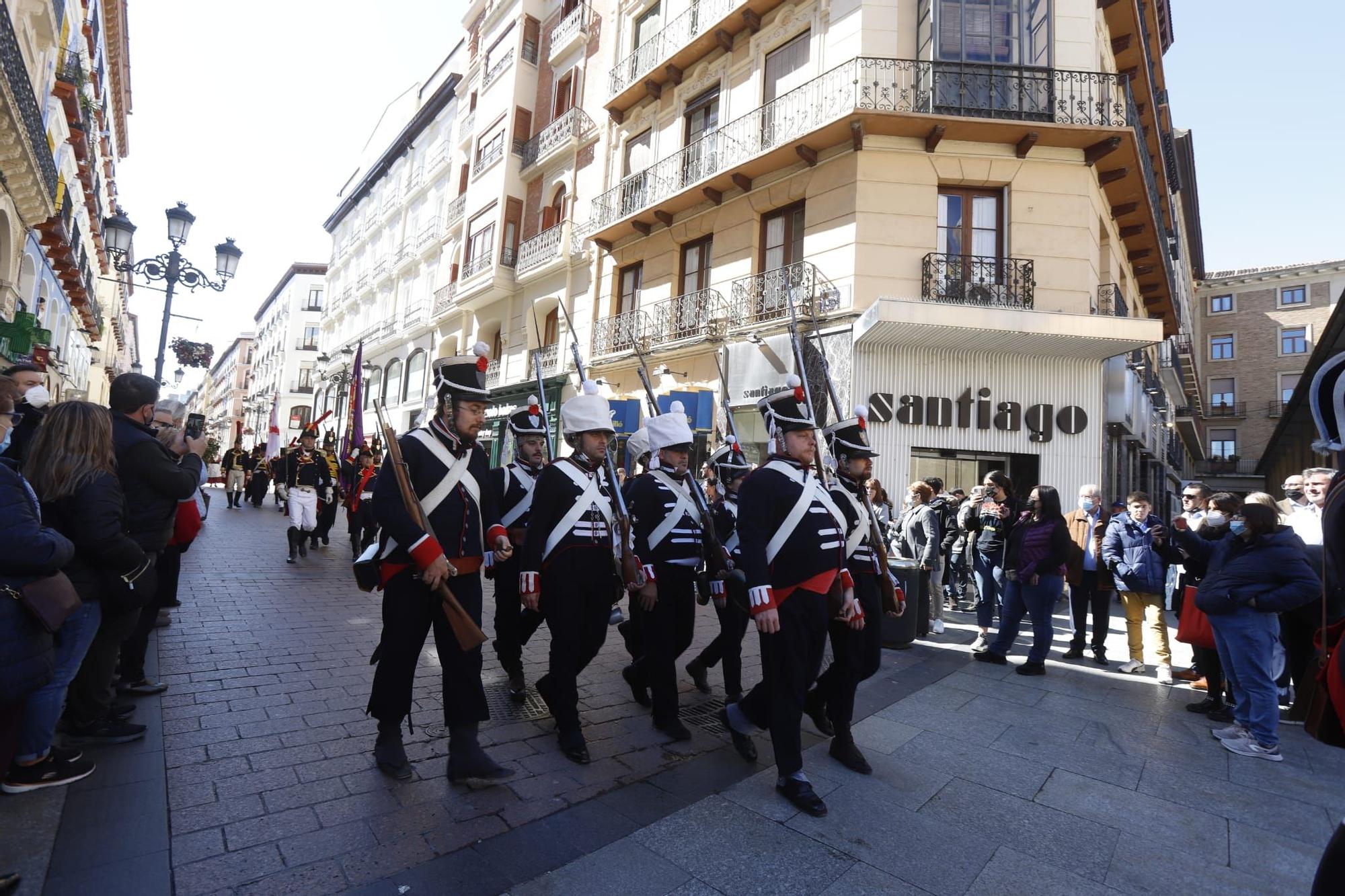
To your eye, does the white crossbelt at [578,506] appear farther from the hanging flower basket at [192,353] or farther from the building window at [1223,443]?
the building window at [1223,443]

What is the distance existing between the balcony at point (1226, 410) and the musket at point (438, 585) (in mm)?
53497

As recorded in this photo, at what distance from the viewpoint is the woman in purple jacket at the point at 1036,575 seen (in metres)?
6.52

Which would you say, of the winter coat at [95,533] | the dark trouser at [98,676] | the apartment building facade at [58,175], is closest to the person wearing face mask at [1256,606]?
the winter coat at [95,533]

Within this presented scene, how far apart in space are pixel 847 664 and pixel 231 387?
304ft

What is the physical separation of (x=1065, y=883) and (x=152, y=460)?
4923 millimetres

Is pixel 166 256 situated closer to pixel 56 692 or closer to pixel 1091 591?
pixel 56 692

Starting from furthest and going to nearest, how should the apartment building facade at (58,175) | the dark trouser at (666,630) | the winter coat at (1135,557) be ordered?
1. the apartment building facade at (58,175)
2. the winter coat at (1135,557)
3. the dark trouser at (666,630)

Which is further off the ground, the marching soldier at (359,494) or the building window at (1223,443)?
the building window at (1223,443)

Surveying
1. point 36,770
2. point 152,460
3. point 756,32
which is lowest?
point 36,770

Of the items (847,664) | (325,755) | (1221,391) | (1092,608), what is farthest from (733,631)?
(1221,391)

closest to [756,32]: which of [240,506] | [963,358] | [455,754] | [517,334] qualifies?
[963,358]

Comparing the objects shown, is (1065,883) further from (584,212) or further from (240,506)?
(240,506)

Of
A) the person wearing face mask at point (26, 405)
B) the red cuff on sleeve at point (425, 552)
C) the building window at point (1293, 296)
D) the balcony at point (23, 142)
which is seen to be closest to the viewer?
the red cuff on sleeve at point (425, 552)

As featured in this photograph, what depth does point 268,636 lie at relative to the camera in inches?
232
